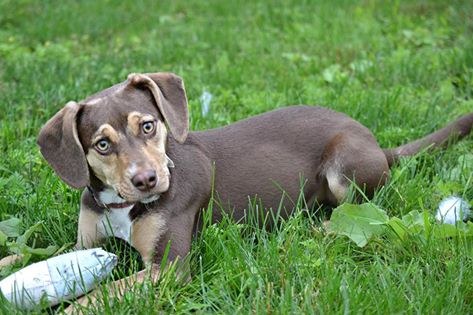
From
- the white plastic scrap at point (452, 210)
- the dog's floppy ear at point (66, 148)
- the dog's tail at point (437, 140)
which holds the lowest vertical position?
the white plastic scrap at point (452, 210)

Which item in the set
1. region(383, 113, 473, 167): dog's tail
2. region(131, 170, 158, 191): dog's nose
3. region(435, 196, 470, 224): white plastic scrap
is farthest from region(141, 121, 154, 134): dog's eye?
region(383, 113, 473, 167): dog's tail

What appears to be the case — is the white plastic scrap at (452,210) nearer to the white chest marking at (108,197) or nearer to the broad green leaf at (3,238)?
the white chest marking at (108,197)

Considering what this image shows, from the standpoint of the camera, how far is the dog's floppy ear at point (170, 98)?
13.7 feet

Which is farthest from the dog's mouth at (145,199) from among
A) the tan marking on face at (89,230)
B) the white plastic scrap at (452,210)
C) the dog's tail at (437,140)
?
the dog's tail at (437,140)

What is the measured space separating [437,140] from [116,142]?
2269 millimetres

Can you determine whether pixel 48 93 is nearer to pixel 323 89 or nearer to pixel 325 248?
pixel 323 89

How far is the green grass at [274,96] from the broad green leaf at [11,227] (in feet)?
0.33

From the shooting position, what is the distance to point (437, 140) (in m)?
5.27

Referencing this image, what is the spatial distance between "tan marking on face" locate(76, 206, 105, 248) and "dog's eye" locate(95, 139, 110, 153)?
1.41ft

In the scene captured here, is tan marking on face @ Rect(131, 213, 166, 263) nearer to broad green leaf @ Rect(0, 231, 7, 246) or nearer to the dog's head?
the dog's head

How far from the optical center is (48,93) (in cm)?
634

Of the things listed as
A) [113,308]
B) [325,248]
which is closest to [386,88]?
[325,248]

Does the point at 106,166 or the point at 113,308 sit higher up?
the point at 106,166

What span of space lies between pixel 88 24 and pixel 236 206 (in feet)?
16.1
